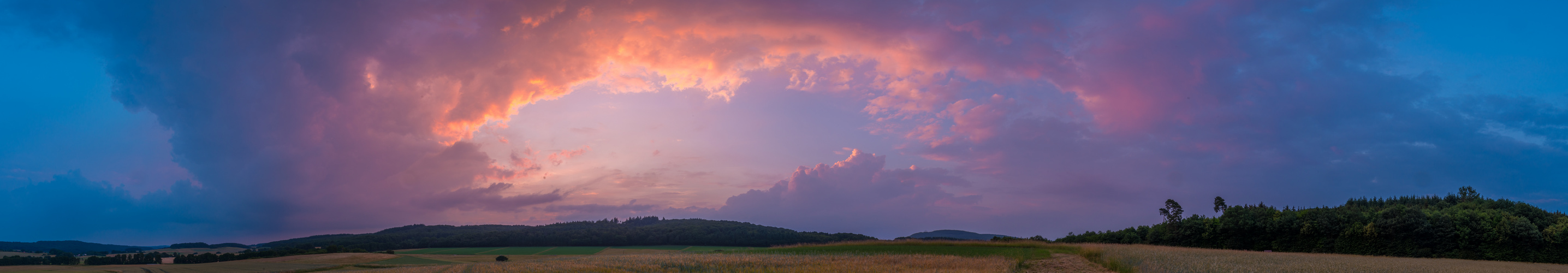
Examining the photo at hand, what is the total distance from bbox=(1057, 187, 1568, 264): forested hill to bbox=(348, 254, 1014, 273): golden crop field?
3808 cm

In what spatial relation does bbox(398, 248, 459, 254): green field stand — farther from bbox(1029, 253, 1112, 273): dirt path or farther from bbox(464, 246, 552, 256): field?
bbox(1029, 253, 1112, 273): dirt path

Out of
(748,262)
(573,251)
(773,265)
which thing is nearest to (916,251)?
(748,262)

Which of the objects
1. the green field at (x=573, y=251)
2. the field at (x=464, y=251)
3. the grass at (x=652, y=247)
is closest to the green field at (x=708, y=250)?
the grass at (x=652, y=247)

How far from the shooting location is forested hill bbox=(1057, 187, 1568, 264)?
3953cm

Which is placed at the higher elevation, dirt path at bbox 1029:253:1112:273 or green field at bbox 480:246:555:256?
dirt path at bbox 1029:253:1112:273

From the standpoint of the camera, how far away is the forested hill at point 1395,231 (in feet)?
130

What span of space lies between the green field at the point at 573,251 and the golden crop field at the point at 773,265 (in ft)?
209

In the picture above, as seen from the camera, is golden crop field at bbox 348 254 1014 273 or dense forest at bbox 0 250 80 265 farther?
dense forest at bbox 0 250 80 265

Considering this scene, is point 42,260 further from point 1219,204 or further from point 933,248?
point 1219,204

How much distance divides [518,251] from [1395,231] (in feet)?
379

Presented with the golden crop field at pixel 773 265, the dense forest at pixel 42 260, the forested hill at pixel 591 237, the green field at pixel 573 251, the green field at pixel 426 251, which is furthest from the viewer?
the forested hill at pixel 591 237

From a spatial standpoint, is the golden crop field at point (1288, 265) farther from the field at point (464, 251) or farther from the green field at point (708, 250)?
the field at point (464, 251)

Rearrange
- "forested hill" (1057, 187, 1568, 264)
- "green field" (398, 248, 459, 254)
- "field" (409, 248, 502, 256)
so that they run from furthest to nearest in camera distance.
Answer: "field" (409, 248, 502, 256) < "green field" (398, 248, 459, 254) < "forested hill" (1057, 187, 1568, 264)

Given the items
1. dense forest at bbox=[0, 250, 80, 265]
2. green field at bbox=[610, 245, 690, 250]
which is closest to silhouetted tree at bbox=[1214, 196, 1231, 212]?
green field at bbox=[610, 245, 690, 250]
